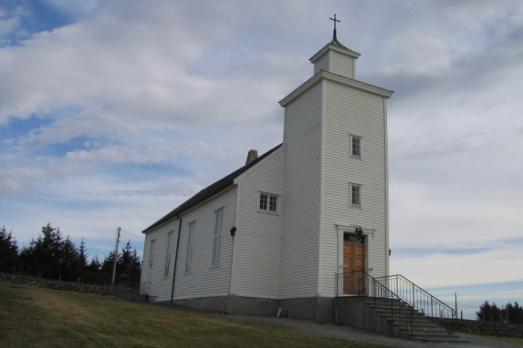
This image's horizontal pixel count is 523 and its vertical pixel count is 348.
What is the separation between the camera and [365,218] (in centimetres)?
2225

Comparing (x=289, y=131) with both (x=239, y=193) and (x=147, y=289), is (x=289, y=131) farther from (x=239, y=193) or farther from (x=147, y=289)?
(x=147, y=289)

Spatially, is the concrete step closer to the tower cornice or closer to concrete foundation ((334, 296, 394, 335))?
concrete foundation ((334, 296, 394, 335))

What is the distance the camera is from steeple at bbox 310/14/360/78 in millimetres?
24141

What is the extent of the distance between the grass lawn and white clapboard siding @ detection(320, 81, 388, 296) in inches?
263

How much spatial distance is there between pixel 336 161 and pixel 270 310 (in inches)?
270

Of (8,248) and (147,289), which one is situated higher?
(8,248)

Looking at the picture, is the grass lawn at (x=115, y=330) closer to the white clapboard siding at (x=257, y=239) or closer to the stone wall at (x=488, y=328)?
the white clapboard siding at (x=257, y=239)

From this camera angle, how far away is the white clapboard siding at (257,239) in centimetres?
2255

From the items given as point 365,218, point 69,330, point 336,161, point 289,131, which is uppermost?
point 289,131

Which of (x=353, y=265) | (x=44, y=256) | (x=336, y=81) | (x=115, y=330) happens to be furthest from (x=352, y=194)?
(x=44, y=256)

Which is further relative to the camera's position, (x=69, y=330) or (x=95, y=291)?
(x=95, y=291)

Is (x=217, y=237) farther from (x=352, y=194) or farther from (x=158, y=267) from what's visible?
(x=158, y=267)

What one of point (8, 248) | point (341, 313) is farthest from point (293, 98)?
point (8, 248)

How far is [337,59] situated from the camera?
2431 centimetres
